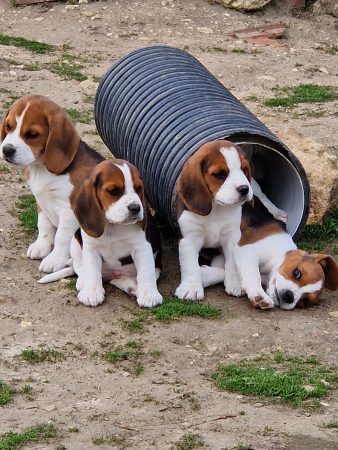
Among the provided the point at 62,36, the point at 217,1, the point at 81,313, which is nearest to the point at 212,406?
the point at 81,313

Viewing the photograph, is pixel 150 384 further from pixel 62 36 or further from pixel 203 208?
pixel 62 36

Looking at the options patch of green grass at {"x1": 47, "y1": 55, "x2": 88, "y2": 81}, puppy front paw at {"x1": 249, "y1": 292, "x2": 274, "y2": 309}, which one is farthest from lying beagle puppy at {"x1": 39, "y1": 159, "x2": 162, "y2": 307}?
patch of green grass at {"x1": 47, "y1": 55, "x2": 88, "y2": 81}

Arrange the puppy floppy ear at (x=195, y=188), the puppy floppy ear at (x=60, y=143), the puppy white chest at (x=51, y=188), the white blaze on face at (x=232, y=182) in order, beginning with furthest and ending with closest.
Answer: the puppy white chest at (x=51, y=188)
the puppy floppy ear at (x=60, y=143)
the puppy floppy ear at (x=195, y=188)
the white blaze on face at (x=232, y=182)

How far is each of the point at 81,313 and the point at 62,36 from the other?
320 inches

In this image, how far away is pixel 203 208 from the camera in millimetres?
7895

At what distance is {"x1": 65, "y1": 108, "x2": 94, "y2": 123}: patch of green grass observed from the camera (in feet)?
40.0

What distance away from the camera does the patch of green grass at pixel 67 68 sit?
1364 centimetres

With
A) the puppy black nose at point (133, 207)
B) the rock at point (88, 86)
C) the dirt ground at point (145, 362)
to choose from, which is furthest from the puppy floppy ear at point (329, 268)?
the rock at point (88, 86)

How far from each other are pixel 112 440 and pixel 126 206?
2017 millimetres

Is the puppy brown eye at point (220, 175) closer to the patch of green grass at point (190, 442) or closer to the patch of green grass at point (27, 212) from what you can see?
the patch of green grass at point (27, 212)

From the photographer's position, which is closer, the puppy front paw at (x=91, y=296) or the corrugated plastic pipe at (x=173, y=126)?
the puppy front paw at (x=91, y=296)

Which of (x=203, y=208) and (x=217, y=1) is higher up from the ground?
(x=203, y=208)

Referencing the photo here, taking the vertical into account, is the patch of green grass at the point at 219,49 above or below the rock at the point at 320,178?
below

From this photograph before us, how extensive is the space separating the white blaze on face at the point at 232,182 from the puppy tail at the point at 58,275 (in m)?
1.27
